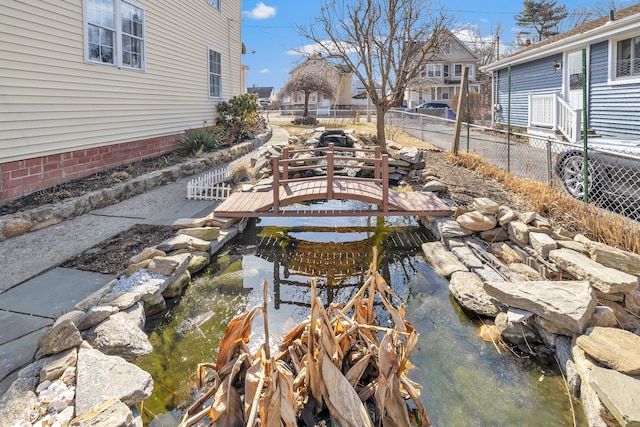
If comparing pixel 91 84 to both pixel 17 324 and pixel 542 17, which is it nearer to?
pixel 17 324

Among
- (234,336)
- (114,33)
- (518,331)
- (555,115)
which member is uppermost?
(114,33)

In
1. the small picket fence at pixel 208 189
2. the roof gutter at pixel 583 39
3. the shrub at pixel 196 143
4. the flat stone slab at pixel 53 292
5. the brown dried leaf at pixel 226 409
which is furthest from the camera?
the shrub at pixel 196 143

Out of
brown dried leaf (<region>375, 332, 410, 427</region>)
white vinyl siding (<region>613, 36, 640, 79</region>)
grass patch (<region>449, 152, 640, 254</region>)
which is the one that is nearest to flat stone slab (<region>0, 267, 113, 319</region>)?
brown dried leaf (<region>375, 332, 410, 427</region>)

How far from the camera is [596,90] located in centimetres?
1141

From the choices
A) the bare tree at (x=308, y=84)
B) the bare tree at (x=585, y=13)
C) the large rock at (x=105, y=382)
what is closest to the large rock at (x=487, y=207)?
the large rock at (x=105, y=382)

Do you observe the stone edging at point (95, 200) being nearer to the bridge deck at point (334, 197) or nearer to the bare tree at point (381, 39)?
the bridge deck at point (334, 197)

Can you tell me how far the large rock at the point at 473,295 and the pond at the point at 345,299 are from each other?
102mm

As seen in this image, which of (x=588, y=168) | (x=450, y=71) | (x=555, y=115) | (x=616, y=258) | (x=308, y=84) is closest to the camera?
(x=616, y=258)

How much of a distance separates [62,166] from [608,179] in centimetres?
809

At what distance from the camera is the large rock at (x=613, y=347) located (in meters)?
2.47

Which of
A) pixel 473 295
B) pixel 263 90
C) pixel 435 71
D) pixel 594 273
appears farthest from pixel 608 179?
pixel 263 90

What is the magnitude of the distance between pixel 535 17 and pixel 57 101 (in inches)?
1625

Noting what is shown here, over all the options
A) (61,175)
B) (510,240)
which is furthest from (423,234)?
(61,175)

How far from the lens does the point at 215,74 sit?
1313cm
